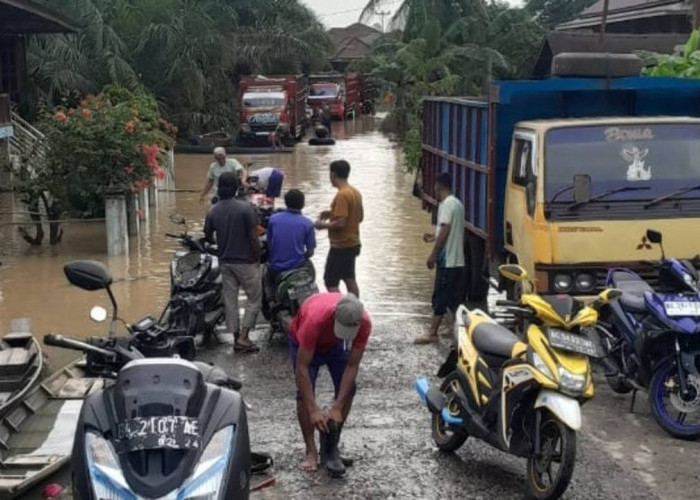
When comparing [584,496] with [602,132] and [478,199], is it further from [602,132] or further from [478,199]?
[478,199]

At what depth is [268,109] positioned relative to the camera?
3762 cm

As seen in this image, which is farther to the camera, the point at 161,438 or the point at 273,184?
the point at 273,184

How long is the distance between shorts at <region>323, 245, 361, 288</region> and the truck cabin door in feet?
5.26

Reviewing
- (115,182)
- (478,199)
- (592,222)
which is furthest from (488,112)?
(115,182)

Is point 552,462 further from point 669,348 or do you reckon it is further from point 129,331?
point 129,331

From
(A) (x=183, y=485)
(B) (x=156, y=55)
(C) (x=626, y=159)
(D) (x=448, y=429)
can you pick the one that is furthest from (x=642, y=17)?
(A) (x=183, y=485)

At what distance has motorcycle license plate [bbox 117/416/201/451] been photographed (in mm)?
3998

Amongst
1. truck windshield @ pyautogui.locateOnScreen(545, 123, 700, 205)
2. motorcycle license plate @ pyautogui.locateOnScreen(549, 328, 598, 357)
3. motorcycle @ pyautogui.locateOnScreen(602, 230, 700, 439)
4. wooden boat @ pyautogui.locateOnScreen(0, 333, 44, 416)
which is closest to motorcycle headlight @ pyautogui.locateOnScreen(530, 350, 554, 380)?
motorcycle license plate @ pyautogui.locateOnScreen(549, 328, 598, 357)

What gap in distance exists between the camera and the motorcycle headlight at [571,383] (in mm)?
5738

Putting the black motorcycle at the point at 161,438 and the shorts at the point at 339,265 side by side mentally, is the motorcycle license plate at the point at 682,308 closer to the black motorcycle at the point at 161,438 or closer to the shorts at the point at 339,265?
the black motorcycle at the point at 161,438

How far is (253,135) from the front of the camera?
37312 mm

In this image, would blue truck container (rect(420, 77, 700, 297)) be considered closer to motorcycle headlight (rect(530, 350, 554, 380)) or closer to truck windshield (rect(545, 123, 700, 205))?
truck windshield (rect(545, 123, 700, 205))

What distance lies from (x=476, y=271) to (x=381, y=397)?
342cm

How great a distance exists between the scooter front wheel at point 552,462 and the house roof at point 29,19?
1694 cm
